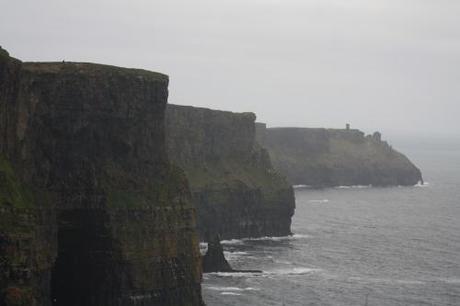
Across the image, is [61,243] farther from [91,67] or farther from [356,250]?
[356,250]

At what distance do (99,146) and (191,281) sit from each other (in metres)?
15.2

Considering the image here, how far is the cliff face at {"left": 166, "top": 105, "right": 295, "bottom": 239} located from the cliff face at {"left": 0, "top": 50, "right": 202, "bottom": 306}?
57461 millimetres

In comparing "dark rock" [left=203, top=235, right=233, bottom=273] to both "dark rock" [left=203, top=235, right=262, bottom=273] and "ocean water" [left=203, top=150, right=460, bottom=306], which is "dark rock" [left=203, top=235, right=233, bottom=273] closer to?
"dark rock" [left=203, top=235, right=262, bottom=273]

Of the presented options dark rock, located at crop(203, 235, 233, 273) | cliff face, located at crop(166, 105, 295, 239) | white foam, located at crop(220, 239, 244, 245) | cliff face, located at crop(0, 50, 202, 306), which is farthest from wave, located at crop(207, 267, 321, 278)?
cliff face, located at crop(0, 50, 202, 306)

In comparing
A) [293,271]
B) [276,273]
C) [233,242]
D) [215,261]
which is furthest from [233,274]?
[233,242]

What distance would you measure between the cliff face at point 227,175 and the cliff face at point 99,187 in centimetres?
5746

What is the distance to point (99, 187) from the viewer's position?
98.2 meters

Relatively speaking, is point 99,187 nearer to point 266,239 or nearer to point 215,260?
point 215,260

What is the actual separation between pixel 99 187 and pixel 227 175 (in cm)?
7515

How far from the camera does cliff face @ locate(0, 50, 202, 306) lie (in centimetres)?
9138

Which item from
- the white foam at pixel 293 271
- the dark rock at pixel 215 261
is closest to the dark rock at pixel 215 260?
the dark rock at pixel 215 261

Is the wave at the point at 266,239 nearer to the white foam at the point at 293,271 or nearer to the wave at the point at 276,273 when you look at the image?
the white foam at the point at 293,271

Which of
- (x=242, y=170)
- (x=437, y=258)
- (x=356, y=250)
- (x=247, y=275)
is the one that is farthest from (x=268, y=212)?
(x=247, y=275)

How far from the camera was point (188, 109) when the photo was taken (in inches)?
6698
